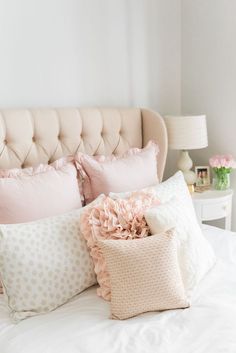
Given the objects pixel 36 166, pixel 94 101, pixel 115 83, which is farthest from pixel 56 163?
pixel 115 83

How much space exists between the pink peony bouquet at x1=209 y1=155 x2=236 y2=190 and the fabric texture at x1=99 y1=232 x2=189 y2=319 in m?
1.27

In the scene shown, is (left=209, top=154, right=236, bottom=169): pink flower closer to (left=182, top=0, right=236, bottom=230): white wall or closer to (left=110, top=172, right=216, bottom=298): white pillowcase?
(left=182, top=0, right=236, bottom=230): white wall

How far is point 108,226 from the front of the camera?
138 cm

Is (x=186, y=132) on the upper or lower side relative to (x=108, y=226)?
upper

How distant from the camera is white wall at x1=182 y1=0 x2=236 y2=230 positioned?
248 centimetres

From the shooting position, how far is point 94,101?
2283 millimetres

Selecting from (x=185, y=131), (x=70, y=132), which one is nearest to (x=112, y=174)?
(x=70, y=132)

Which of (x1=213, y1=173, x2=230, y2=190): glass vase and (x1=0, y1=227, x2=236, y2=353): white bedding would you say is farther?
(x1=213, y1=173, x2=230, y2=190): glass vase

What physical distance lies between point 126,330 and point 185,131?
148 centimetres

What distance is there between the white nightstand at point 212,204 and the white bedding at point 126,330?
94cm

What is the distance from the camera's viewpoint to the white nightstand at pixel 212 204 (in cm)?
230

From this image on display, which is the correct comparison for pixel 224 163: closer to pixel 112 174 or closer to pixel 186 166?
pixel 186 166

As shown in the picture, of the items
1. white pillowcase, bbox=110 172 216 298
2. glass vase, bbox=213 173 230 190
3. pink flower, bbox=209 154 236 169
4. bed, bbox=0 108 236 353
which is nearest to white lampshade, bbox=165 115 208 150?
pink flower, bbox=209 154 236 169

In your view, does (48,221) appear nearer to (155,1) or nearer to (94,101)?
(94,101)
